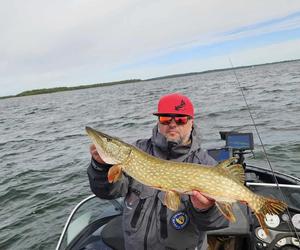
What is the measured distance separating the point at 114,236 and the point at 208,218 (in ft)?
4.76

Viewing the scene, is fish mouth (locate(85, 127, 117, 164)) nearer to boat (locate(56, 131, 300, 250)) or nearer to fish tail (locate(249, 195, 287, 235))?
fish tail (locate(249, 195, 287, 235))

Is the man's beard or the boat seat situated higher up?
the man's beard

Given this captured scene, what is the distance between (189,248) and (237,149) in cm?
238

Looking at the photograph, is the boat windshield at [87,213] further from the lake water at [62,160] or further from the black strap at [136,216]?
the lake water at [62,160]

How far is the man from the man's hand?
40mm

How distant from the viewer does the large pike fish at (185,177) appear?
9.19ft

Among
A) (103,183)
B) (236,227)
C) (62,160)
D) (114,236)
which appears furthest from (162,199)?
(62,160)

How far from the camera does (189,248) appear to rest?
11.1ft

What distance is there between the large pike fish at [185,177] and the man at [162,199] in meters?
0.19

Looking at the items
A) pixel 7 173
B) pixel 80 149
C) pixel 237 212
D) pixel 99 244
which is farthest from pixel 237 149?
pixel 80 149

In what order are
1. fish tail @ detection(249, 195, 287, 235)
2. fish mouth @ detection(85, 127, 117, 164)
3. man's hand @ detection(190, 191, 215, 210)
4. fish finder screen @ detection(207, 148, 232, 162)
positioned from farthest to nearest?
fish finder screen @ detection(207, 148, 232, 162), fish mouth @ detection(85, 127, 117, 164), man's hand @ detection(190, 191, 215, 210), fish tail @ detection(249, 195, 287, 235)

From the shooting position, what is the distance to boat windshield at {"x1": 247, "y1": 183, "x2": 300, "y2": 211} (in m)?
4.62

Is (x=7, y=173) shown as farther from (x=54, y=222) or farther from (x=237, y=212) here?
(x=237, y=212)

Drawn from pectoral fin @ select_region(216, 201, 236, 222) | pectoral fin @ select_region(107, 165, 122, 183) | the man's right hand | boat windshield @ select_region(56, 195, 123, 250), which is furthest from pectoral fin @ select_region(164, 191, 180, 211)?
boat windshield @ select_region(56, 195, 123, 250)
